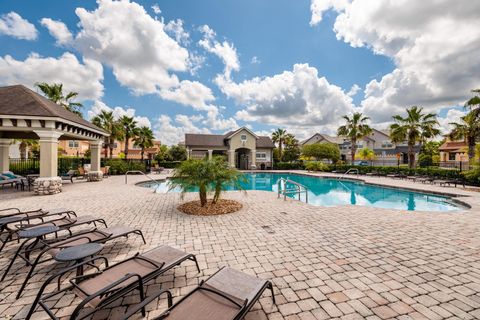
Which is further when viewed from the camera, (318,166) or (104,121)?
(318,166)

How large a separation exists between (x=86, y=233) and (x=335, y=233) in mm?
5868

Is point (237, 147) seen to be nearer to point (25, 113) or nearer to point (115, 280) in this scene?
point (25, 113)

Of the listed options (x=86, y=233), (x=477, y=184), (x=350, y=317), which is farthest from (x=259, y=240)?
(x=477, y=184)

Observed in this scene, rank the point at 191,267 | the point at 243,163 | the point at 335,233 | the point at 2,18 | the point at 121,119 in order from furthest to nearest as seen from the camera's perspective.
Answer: the point at 243,163 → the point at 121,119 → the point at 2,18 → the point at 335,233 → the point at 191,267

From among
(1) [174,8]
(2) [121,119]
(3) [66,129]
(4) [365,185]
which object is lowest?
(4) [365,185]

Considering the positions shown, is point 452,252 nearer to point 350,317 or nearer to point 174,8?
point 350,317

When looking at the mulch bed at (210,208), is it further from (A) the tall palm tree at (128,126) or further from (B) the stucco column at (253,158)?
(B) the stucco column at (253,158)

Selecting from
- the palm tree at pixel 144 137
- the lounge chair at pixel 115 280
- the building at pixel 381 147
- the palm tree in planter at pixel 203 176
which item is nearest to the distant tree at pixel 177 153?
the palm tree at pixel 144 137

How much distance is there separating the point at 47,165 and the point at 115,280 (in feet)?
38.9

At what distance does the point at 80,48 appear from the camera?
39.6 ft

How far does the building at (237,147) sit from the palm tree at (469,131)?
22592 millimetres

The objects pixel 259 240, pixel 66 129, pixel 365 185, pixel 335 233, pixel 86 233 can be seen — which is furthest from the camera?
pixel 365 185

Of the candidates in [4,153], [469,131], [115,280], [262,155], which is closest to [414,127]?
[469,131]

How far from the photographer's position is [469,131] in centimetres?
1755
